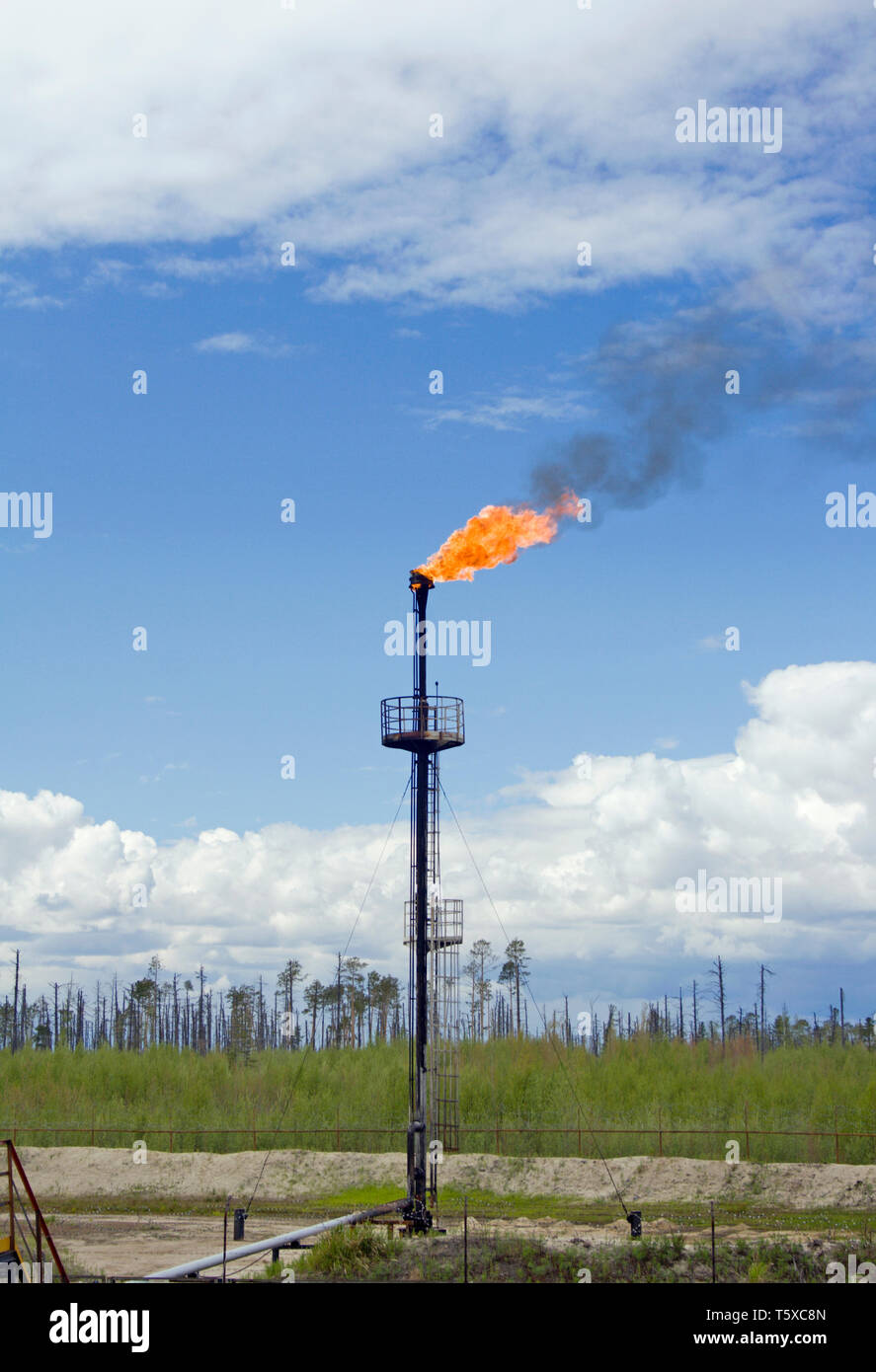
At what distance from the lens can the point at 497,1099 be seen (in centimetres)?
5325

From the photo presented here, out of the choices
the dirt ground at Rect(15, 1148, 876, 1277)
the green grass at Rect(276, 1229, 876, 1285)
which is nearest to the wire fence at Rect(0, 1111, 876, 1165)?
the dirt ground at Rect(15, 1148, 876, 1277)

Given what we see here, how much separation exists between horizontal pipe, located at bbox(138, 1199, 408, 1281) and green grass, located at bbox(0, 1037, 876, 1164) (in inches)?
758

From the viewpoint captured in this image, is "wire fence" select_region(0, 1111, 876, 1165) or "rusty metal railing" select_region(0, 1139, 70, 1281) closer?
"rusty metal railing" select_region(0, 1139, 70, 1281)

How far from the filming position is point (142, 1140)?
51.1m

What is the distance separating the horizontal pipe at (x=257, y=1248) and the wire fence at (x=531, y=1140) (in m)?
16.8

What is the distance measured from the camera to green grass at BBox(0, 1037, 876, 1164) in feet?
163

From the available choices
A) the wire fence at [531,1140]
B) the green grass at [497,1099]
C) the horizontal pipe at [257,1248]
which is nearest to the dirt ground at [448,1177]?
the wire fence at [531,1140]

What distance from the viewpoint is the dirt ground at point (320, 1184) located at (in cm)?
3762

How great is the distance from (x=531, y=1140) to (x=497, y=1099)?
12.2 feet

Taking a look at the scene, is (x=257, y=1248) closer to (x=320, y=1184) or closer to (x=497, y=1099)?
(x=320, y=1184)

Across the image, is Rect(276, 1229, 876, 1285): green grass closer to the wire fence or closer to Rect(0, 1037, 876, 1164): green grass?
the wire fence
